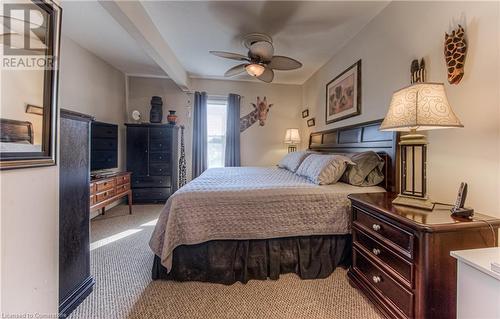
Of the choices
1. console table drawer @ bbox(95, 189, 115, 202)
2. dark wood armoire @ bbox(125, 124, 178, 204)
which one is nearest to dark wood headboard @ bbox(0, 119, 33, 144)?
console table drawer @ bbox(95, 189, 115, 202)

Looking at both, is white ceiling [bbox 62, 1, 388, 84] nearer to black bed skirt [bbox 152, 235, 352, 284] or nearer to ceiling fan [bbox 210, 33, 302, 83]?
ceiling fan [bbox 210, 33, 302, 83]

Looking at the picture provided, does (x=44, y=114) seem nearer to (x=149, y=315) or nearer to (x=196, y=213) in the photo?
(x=196, y=213)

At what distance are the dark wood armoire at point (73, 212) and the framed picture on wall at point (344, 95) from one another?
111 inches

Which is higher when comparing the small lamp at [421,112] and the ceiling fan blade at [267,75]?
the ceiling fan blade at [267,75]

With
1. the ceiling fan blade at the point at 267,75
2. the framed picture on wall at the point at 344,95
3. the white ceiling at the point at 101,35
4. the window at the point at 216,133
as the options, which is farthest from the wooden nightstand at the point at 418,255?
the window at the point at 216,133

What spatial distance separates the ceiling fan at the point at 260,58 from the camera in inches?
100

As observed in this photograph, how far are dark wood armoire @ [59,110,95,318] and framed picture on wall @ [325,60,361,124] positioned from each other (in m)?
2.83

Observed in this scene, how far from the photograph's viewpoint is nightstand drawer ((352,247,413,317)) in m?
1.25

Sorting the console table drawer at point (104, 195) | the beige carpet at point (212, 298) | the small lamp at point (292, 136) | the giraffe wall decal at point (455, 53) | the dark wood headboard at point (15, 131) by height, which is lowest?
the beige carpet at point (212, 298)

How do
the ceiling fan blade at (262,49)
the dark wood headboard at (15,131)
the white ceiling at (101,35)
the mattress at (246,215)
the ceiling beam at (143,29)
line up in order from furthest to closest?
the ceiling fan blade at (262,49)
the white ceiling at (101,35)
the ceiling beam at (143,29)
the mattress at (246,215)
the dark wood headboard at (15,131)

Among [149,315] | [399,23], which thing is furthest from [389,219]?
[399,23]

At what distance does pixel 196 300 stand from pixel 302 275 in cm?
87

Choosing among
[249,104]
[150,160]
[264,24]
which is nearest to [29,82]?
[264,24]

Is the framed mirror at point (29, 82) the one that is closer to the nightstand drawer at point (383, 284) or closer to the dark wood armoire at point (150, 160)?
the nightstand drawer at point (383, 284)
